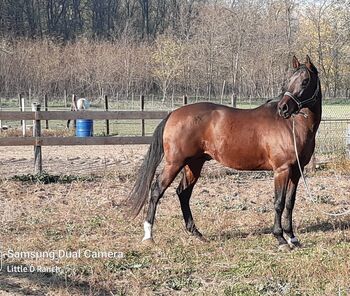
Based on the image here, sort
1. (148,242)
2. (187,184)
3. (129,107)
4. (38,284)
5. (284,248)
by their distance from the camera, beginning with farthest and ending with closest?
1. (129,107)
2. (187,184)
3. (148,242)
4. (284,248)
5. (38,284)

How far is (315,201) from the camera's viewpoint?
754 cm

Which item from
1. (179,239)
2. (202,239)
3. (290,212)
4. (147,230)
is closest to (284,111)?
(290,212)

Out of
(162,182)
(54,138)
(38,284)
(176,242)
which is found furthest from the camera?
(54,138)

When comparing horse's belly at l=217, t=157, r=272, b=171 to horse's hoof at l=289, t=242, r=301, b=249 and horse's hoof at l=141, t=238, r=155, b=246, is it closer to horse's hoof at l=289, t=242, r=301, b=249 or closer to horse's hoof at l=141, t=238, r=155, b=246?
horse's hoof at l=289, t=242, r=301, b=249

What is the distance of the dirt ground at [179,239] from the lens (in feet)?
13.8

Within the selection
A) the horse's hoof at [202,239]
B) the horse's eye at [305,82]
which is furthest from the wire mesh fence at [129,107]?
the horse's hoof at [202,239]

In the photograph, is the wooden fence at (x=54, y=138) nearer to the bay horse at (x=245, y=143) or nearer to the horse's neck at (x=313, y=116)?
the bay horse at (x=245, y=143)

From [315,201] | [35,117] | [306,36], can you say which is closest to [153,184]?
[315,201]

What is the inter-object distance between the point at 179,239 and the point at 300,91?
6.57ft

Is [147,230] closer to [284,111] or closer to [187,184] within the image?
[187,184]

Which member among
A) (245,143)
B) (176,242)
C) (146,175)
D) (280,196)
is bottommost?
(176,242)

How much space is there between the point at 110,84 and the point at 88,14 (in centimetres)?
3847

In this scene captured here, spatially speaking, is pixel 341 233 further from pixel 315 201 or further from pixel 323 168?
pixel 323 168

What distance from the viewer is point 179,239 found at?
5633mm
